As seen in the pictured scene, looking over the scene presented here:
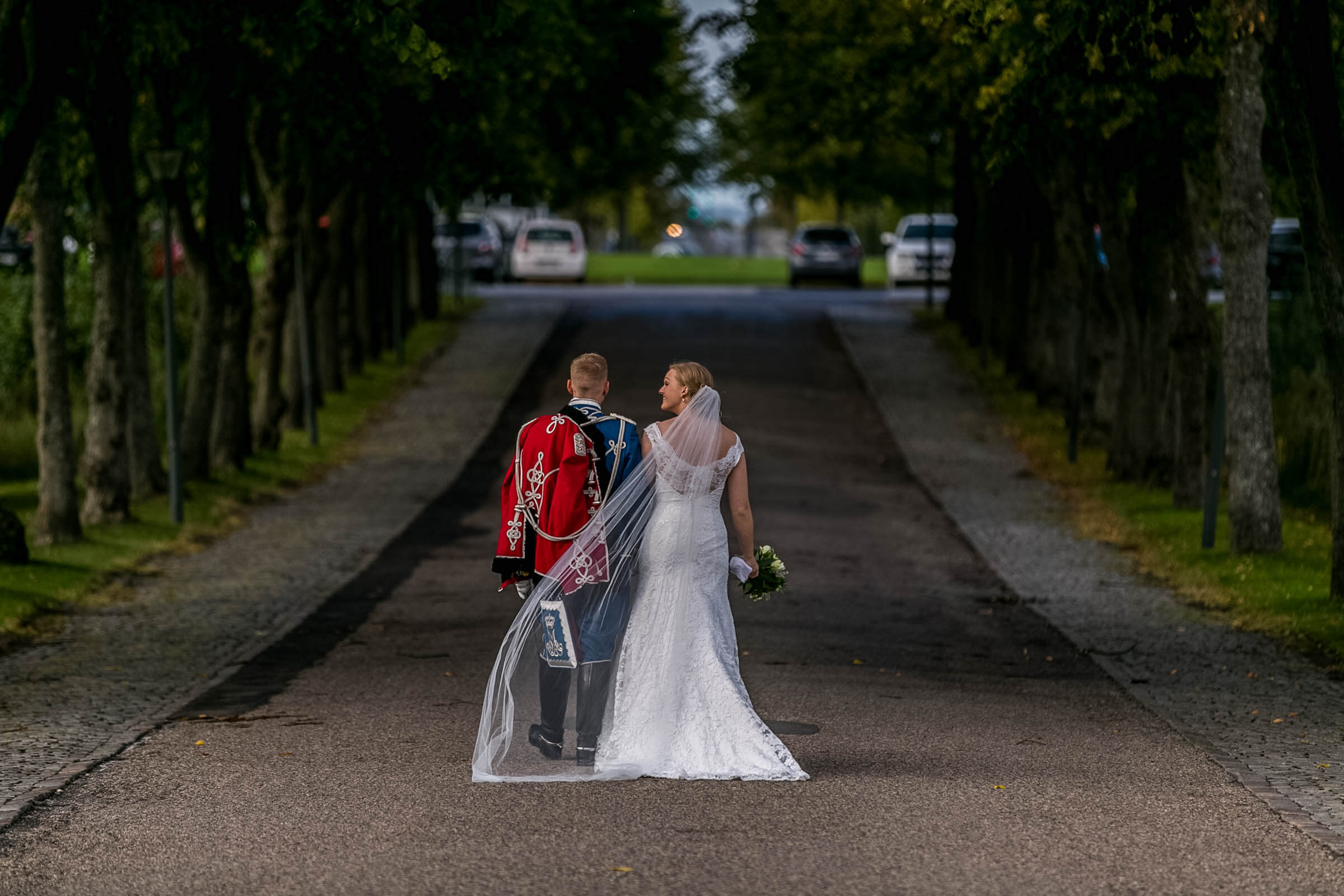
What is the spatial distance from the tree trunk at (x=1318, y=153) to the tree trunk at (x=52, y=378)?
34.1 feet

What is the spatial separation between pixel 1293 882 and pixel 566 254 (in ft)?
153

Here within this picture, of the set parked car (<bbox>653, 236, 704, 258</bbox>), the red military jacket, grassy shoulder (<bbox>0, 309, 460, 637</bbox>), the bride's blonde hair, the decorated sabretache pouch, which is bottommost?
grassy shoulder (<bbox>0, 309, 460, 637</bbox>)

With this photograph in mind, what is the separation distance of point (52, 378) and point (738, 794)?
1107 centimetres

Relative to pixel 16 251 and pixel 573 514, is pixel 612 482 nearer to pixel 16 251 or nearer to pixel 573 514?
pixel 573 514

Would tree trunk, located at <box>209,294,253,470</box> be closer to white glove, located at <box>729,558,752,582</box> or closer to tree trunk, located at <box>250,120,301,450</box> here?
tree trunk, located at <box>250,120,301,450</box>

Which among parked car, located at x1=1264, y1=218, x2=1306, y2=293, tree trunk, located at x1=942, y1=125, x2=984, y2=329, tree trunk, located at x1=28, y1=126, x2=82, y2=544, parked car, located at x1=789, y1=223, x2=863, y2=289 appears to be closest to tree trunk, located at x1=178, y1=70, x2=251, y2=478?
tree trunk, located at x1=28, y1=126, x2=82, y2=544

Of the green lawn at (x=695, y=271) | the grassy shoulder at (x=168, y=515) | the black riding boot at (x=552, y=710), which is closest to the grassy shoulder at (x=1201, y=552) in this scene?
the black riding boot at (x=552, y=710)

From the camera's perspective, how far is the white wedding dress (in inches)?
306

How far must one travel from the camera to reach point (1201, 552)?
52.1 ft

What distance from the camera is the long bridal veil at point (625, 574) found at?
791 cm

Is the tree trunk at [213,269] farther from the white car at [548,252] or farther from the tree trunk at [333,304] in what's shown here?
the white car at [548,252]

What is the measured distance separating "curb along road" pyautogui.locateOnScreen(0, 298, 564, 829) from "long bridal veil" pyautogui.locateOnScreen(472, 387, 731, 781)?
186 centimetres

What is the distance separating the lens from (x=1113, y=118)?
1792cm

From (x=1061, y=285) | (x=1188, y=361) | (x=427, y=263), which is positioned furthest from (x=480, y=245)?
(x=1188, y=361)
